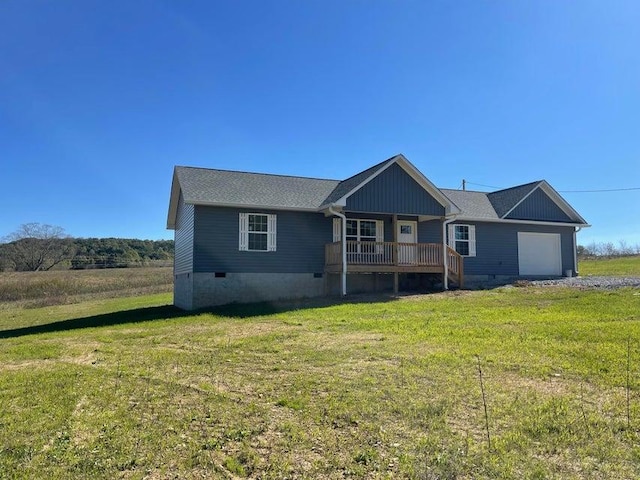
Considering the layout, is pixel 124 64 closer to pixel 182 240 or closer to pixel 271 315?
pixel 182 240

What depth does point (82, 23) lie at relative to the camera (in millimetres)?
12258

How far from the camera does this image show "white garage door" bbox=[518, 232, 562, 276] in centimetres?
2230

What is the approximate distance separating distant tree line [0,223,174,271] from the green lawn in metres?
50.3

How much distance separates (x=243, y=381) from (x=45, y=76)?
514 inches

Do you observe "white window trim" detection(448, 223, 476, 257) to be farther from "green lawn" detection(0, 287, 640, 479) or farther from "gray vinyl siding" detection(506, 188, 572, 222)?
"green lawn" detection(0, 287, 640, 479)

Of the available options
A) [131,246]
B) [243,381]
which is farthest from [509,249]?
[131,246]

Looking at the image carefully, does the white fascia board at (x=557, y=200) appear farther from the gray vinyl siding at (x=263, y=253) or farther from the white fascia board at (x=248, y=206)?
the white fascia board at (x=248, y=206)

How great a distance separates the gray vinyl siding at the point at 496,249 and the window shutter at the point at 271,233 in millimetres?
9168

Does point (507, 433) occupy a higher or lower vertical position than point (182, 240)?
lower

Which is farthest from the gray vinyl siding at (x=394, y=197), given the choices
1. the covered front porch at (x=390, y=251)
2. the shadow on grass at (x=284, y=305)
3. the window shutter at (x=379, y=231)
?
the shadow on grass at (x=284, y=305)

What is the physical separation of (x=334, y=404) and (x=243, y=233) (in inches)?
489

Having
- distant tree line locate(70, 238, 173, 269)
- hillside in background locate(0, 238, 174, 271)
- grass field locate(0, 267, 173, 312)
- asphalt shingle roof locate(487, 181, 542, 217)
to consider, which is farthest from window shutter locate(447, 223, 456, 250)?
distant tree line locate(70, 238, 173, 269)

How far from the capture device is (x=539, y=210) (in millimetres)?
22344

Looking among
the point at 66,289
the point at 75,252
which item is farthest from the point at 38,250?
the point at 66,289
